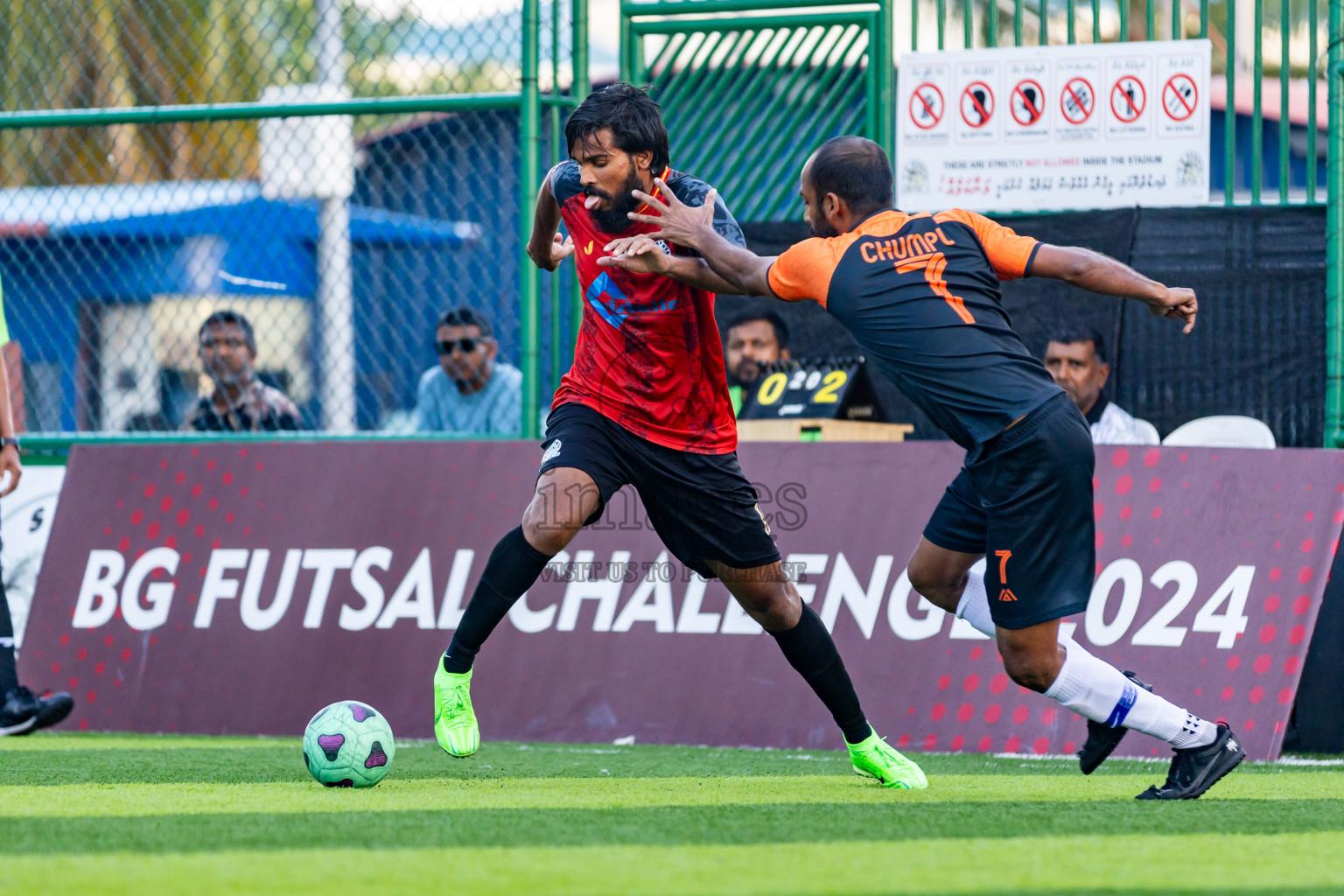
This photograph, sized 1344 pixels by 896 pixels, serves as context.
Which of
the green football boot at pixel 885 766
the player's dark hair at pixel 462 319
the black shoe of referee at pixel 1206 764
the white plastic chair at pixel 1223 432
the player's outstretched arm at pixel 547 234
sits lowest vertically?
the green football boot at pixel 885 766

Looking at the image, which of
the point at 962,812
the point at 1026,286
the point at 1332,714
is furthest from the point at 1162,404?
the point at 962,812

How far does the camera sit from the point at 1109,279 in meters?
4.40

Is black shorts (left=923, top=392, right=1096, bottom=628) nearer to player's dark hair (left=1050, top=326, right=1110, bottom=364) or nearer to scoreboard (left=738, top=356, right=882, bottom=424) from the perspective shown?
scoreboard (left=738, top=356, right=882, bottom=424)

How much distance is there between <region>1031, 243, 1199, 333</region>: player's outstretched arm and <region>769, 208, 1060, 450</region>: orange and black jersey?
4.8 inches

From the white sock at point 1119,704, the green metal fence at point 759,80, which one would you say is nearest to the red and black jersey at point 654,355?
the white sock at point 1119,704

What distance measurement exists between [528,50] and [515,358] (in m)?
2.48

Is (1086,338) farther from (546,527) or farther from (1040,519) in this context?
(546,527)

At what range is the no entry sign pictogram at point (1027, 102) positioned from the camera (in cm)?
760

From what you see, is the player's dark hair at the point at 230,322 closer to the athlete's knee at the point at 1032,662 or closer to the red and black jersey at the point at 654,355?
the red and black jersey at the point at 654,355

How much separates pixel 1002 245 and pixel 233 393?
4.89 m

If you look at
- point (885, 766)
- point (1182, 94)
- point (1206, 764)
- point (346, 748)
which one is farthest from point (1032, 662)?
point (1182, 94)

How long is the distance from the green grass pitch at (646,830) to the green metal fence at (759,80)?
10.6 feet

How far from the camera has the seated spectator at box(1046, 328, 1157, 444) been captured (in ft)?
24.1

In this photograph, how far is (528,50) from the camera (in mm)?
7535
